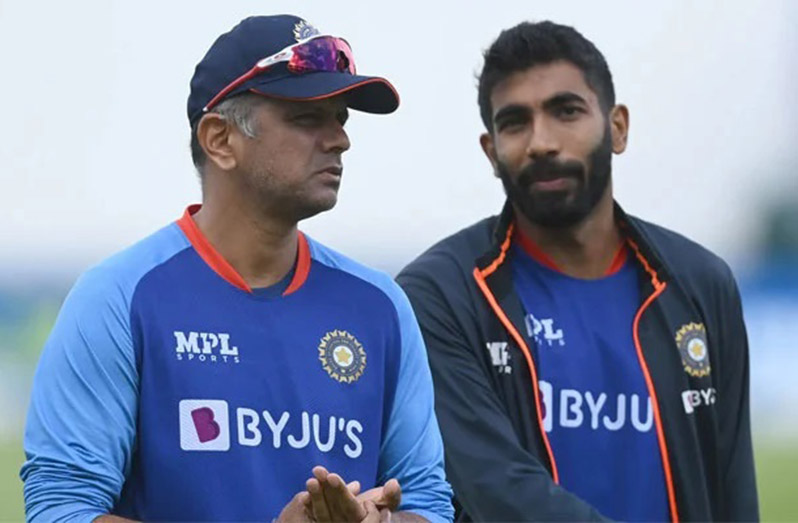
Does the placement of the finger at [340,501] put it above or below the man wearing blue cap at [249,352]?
below

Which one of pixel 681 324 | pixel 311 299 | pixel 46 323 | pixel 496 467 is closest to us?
pixel 311 299

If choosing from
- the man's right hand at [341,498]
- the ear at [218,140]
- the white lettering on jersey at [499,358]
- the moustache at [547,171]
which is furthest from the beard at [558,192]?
the man's right hand at [341,498]

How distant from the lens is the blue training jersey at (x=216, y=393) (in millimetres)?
3490

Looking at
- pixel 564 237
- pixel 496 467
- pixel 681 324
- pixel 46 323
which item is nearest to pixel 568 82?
pixel 564 237

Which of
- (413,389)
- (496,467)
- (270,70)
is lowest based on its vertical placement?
(496,467)

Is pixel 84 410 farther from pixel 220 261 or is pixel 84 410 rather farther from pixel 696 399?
pixel 696 399

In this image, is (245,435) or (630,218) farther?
(630,218)

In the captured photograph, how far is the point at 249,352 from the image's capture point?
3684 mm

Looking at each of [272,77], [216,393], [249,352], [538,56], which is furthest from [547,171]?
[216,393]

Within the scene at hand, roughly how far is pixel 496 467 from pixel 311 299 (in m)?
0.89

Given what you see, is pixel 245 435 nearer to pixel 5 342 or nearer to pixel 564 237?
pixel 564 237

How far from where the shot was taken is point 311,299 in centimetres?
381

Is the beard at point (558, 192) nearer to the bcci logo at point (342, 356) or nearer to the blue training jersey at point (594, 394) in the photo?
the blue training jersey at point (594, 394)

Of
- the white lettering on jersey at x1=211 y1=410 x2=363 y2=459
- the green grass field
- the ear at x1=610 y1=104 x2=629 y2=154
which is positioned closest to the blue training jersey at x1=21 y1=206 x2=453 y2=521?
the white lettering on jersey at x1=211 y1=410 x2=363 y2=459
